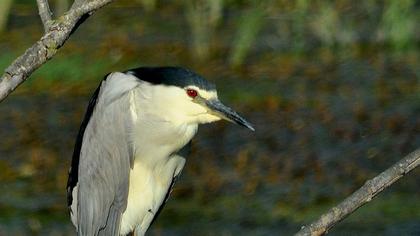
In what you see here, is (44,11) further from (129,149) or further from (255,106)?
(255,106)

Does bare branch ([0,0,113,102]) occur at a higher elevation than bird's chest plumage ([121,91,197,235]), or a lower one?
higher

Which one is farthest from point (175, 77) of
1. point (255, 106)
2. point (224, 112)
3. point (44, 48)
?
point (255, 106)

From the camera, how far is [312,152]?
6.54 metres

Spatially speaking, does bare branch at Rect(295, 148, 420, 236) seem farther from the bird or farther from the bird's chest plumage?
the bird's chest plumage

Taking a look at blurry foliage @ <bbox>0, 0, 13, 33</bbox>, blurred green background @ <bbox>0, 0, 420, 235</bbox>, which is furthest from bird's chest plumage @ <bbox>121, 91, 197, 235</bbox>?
blurry foliage @ <bbox>0, 0, 13, 33</bbox>

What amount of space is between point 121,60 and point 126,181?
3.52 m

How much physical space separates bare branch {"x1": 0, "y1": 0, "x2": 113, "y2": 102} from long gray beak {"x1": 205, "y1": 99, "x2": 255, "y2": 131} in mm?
1433

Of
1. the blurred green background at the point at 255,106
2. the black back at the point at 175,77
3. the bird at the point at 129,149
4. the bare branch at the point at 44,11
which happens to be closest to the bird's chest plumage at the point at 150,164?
the bird at the point at 129,149

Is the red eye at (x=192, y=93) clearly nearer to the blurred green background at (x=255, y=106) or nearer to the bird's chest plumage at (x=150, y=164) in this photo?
the bird's chest plumage at (x=150, y=164)

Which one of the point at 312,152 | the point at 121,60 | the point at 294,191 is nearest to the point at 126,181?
the point at 294,191

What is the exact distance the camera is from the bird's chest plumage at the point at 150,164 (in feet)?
13.4

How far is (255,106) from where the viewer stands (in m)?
7.07

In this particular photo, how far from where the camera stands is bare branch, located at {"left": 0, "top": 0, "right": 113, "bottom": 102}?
2285 millimetres

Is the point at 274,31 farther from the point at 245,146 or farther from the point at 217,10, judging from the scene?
the point at 245,146
